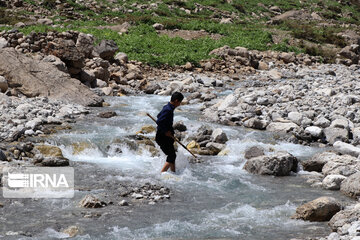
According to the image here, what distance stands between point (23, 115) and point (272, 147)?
268 inches

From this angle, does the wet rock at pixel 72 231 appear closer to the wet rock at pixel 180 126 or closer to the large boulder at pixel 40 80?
the wet rock at pixel 180 126

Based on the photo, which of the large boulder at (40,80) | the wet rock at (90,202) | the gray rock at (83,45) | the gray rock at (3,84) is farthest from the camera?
the gray rock at (83,45)

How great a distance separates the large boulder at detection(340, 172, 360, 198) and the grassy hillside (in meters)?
15.6

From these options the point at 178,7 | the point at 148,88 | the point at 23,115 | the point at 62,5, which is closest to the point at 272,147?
the point at 23,115

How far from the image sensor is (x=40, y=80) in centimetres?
1577

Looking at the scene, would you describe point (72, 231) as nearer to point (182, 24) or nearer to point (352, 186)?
point (352, 186)

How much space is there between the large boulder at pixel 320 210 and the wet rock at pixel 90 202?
3.14 m

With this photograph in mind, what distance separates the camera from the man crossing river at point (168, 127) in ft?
29.1

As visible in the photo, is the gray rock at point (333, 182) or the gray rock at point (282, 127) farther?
the gray rock at point (282, 127)

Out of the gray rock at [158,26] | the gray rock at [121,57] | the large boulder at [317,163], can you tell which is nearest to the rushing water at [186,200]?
the large boulder at [317,163]

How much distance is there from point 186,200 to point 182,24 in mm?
25777

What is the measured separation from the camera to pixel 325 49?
32.0 metres

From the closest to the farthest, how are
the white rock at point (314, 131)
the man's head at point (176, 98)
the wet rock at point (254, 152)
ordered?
the man's head at point (176, 98) < the wet rock at point (254, 152) < the white rock at point (314, 131)

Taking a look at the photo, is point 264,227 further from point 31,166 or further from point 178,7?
point 178,7
